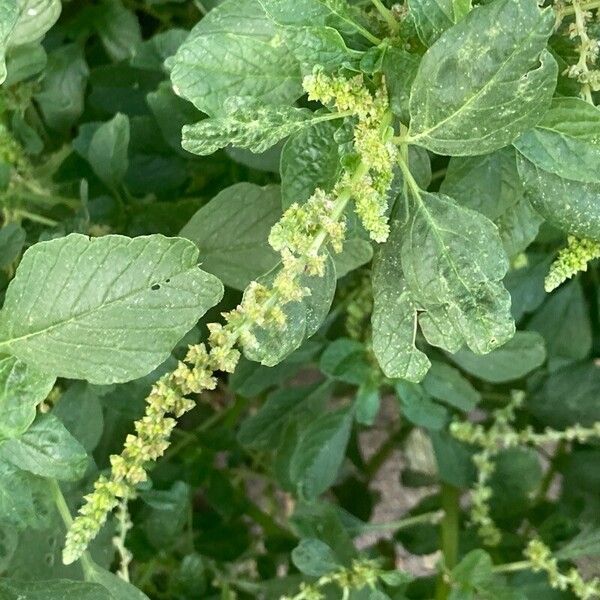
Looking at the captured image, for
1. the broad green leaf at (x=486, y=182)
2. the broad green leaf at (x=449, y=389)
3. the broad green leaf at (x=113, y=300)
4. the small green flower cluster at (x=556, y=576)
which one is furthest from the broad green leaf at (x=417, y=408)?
the broad green leaf at (x=113, y=300)

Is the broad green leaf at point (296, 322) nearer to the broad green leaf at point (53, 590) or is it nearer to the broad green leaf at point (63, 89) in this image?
the broad green leaf at point (53, 590)

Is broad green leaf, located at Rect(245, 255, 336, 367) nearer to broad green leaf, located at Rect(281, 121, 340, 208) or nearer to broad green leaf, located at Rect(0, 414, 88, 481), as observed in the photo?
broad green leaf, located at Rect(281, 121, 340, 208)

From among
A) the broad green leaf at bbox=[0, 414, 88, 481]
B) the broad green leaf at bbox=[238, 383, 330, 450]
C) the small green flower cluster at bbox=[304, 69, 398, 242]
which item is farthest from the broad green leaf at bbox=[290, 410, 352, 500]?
the small green flower cluster at bbox=[304, 69, 398, 242]

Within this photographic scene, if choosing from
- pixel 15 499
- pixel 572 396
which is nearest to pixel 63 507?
pixel 15 499

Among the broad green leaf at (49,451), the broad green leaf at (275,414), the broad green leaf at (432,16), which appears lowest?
the broad green leaf at (275,414)

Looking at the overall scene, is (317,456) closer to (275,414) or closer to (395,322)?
(275,414)

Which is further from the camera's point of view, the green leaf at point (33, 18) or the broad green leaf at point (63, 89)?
the broad green leaf at point (63, 89)
